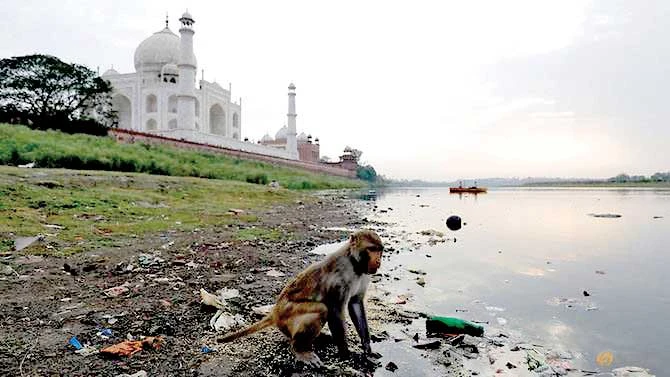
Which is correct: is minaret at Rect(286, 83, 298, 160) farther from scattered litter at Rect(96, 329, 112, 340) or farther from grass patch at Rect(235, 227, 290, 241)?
scattered litter at Rect(96, 329, 112, 340)

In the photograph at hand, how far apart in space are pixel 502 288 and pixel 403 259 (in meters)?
2.21

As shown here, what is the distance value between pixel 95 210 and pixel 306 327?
928 centimetres

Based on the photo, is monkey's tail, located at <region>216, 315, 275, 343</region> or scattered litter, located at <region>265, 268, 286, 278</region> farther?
scattered litter, located at <region>265, 268, 286, 278</region>

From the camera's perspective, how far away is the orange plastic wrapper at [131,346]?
3.34 m

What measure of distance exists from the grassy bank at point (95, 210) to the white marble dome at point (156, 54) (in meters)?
41.4

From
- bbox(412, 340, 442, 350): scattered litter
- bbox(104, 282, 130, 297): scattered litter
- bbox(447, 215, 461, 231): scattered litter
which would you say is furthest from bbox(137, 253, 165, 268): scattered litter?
bbox(447, 215, 461, 231): scattered litter

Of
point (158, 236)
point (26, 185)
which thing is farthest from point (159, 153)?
point (158, 236)

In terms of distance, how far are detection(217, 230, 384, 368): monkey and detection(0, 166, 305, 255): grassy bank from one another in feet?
17.0

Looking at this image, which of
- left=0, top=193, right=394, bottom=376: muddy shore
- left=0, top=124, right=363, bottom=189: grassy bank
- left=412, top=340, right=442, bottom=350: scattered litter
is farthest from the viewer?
left=0, top=124, right=363, bottom=189: grassy bank

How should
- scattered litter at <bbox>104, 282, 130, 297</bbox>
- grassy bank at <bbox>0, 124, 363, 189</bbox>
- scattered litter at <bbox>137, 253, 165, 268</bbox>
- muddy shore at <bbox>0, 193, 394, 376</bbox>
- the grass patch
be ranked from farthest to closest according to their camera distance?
1. grassy bank at <bbox>0, 124, 363, 189</bbox>
2. the grass patch
3. scattered litter at <bbox>137, 253, 165, 268</bbox>
4. scattered litter at <bbox>104, 282, 130, 297</bbox>
5. muddy shore at <bbox>0, 193, 394, 376</bbox>

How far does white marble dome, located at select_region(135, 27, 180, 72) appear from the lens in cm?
5247

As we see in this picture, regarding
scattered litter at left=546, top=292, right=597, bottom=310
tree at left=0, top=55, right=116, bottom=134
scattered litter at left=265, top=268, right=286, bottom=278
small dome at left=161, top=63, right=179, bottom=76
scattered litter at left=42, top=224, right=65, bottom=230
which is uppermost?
small dome at left=161, top=63, right=179, bottom=76

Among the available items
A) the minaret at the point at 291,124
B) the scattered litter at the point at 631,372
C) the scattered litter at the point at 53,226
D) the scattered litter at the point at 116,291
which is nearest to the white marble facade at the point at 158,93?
the minaret at the point at 291,124

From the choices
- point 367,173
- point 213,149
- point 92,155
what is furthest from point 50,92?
point 367,173
